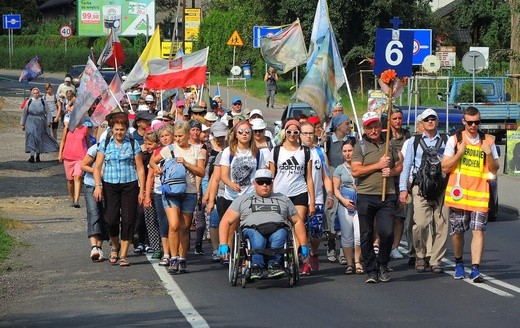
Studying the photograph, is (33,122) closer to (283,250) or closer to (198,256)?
(198,256)

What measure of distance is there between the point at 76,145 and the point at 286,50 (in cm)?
388

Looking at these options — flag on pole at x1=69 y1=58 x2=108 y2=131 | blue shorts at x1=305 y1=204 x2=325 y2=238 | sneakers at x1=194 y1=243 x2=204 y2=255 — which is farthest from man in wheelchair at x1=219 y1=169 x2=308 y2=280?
flag on pole at x1=69 y1=58 x2=108 y2=131

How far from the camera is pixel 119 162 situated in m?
14.0

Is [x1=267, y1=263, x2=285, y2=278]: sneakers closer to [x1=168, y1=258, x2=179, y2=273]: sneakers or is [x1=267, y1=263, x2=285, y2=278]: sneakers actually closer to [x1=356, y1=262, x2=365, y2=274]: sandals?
[x1=356, y1=262, x2=365, y2=274]: sandals

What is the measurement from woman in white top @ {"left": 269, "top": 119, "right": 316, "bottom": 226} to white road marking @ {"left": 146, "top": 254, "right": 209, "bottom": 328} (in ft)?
4.91

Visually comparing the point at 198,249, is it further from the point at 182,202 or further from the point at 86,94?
the point at 86,94

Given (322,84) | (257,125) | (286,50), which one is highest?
(286,50)

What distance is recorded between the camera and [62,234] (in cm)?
1759

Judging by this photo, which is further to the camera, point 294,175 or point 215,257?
point 215,257

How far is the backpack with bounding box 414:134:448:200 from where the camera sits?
12984 mm

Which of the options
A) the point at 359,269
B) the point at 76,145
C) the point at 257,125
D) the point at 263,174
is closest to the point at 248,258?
the point at 263,174

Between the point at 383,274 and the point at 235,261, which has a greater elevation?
the point at 235,261

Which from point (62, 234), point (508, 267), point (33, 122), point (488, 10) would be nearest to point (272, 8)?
point (488, 10)

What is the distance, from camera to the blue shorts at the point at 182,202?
1360cm
